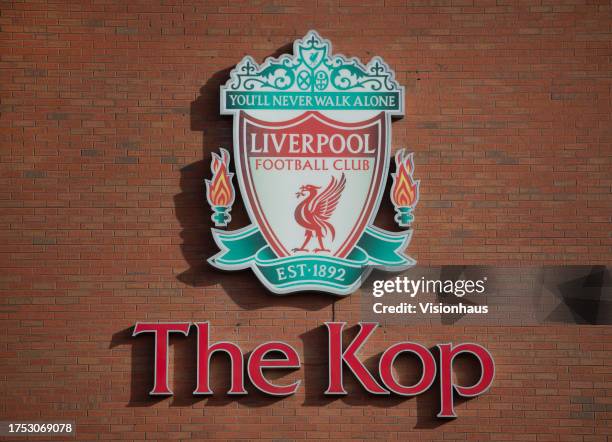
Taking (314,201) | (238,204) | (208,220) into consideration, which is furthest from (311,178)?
(208,220)

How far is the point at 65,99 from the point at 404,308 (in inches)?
176

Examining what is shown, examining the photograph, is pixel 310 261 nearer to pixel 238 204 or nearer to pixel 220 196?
pixel 238 204

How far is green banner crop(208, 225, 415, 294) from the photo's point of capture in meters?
9.58

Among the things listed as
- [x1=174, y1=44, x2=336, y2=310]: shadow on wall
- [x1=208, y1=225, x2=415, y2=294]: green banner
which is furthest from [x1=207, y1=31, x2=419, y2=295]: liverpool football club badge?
[x1=174, y1=44, x2=336, y2=310]: shadow on wall

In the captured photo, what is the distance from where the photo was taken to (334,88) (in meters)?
9.97

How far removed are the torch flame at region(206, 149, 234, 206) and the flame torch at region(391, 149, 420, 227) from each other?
1799mm

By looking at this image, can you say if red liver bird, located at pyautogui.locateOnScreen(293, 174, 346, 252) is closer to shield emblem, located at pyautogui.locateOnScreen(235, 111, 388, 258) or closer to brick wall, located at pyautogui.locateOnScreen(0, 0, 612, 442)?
shield emblem, located at pyautogui.locateOnScreen(235, 111, 388, 258)

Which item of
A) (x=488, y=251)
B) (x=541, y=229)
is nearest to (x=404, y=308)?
(x=488, y=251)

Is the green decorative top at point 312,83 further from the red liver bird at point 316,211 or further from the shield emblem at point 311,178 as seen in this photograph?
the red liver bird at point 316,211

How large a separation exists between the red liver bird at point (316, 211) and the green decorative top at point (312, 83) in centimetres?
98

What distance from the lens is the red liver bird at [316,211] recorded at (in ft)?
31.9

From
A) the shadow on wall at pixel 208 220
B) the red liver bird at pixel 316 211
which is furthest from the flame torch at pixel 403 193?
the shadow on wall at pixel 208 220

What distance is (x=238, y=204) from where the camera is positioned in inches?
386

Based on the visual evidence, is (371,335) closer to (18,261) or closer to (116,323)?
(116,323)
